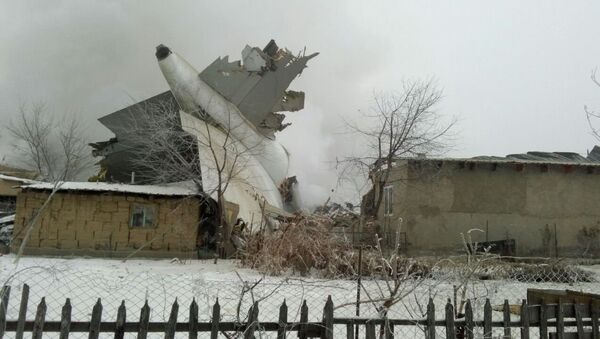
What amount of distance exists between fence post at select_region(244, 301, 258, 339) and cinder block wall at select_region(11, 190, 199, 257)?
650 inches

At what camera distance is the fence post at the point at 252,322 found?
3992 mm

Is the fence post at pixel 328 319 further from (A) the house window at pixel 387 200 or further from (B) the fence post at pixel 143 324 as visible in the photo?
(A) the house window at pixel 387 200

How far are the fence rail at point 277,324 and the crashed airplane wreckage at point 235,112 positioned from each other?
17.5 metres

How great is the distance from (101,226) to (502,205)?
653 inches

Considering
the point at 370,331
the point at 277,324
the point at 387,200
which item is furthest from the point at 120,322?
the point at 387,200

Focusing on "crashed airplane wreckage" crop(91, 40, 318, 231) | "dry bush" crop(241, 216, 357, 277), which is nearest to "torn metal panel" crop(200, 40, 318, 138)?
"crashed airplane wreckage" crop(91, 40, 318, 231)

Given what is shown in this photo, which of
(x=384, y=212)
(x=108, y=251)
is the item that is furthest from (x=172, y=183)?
(x=384, y=212)

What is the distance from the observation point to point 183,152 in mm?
23453

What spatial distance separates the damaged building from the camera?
20281 mm

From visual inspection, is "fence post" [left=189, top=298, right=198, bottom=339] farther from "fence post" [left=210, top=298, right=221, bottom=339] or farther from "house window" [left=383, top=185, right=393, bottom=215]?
"house window" [left=383, top=185, right=393, bottom=215]

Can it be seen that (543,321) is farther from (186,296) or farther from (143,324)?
(186,296)

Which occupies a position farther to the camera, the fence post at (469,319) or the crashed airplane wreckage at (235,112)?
A: the crashed airplane wreckage at (235,112)

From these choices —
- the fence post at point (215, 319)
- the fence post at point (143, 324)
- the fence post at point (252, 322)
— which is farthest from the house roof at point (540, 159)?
the fence post at point (143, 324)

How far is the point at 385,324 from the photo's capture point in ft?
14.2
